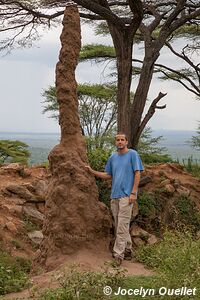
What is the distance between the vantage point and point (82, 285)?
5102mm

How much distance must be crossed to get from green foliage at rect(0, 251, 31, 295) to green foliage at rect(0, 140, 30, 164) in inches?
496

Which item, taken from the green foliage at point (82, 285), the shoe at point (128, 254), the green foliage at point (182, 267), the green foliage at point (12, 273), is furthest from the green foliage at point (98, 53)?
Result: the green foliage at point (82, 285)

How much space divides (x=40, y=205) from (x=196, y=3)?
6.12 meters

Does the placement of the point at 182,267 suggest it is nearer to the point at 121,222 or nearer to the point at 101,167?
the point at 121,222

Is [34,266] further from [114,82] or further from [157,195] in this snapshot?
[114,82]

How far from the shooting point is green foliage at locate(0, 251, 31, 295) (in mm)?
6242

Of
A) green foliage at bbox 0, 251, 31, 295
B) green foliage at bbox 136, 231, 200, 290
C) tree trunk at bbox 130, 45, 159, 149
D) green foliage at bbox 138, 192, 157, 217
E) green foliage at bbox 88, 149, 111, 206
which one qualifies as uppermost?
tree trunk at bbox 130, 45, 159, 149

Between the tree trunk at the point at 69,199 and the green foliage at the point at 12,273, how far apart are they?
381 millimetres

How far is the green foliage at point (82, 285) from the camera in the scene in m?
4.98

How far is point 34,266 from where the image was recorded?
704cm

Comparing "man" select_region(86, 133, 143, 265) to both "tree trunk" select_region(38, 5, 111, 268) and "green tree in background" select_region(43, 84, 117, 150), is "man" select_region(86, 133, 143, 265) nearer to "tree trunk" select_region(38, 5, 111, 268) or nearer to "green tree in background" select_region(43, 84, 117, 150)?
"tree trunk" select_region(38, 5, 111, 268)

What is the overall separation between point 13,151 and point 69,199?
1525 centimetres

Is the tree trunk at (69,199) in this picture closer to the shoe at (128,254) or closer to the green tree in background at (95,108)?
the shoe at (128,254)

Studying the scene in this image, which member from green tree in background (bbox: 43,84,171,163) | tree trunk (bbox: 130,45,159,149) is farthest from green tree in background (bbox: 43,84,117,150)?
tree trunk (bbox: 130,45,159,149)
